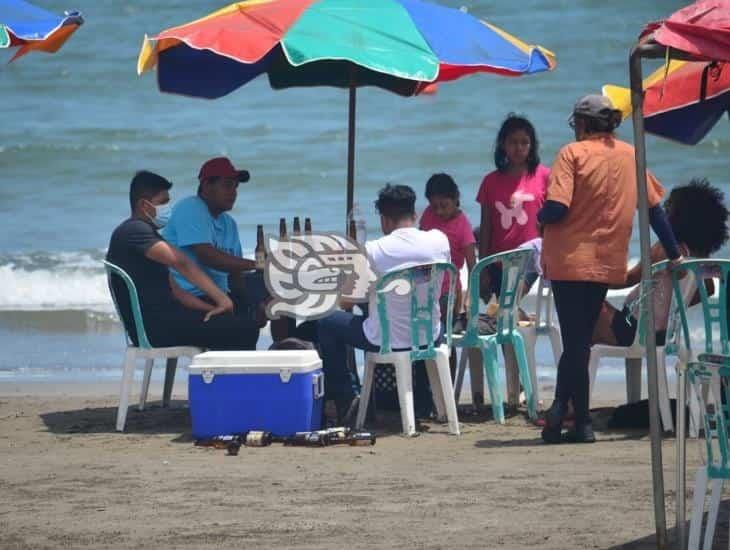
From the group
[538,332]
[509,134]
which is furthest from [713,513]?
[509,134]

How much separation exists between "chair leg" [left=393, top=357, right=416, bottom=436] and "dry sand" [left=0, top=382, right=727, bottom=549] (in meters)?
0.09

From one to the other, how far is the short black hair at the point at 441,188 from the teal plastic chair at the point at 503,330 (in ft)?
1.47

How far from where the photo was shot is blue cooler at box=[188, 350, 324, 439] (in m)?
6.96

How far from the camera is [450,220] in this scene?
26.1ft

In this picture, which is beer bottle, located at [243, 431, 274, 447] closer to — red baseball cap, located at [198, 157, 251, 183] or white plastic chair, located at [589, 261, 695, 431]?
red baseball cap, located at [198, 157, 251, 183]

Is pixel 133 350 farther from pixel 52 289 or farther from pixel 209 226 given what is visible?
pixel 52 289

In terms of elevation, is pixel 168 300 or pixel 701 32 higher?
pixel 701 32

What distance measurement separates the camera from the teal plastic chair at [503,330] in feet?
24.5

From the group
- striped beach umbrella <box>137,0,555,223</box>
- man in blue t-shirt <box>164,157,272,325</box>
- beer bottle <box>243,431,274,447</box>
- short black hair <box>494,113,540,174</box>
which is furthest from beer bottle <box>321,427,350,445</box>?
short black hair <box>494,113,540,174</box>

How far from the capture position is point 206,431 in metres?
7.04

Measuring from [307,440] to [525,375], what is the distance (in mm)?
1306

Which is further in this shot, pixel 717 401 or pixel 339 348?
pixel 339 348

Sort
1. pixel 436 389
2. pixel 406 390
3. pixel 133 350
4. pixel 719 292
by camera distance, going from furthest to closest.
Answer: pixel 436 389
pixel 133 350
pixel 406 390
pixel 719 292

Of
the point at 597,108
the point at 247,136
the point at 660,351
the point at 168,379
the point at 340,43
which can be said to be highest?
the point at 247,136
